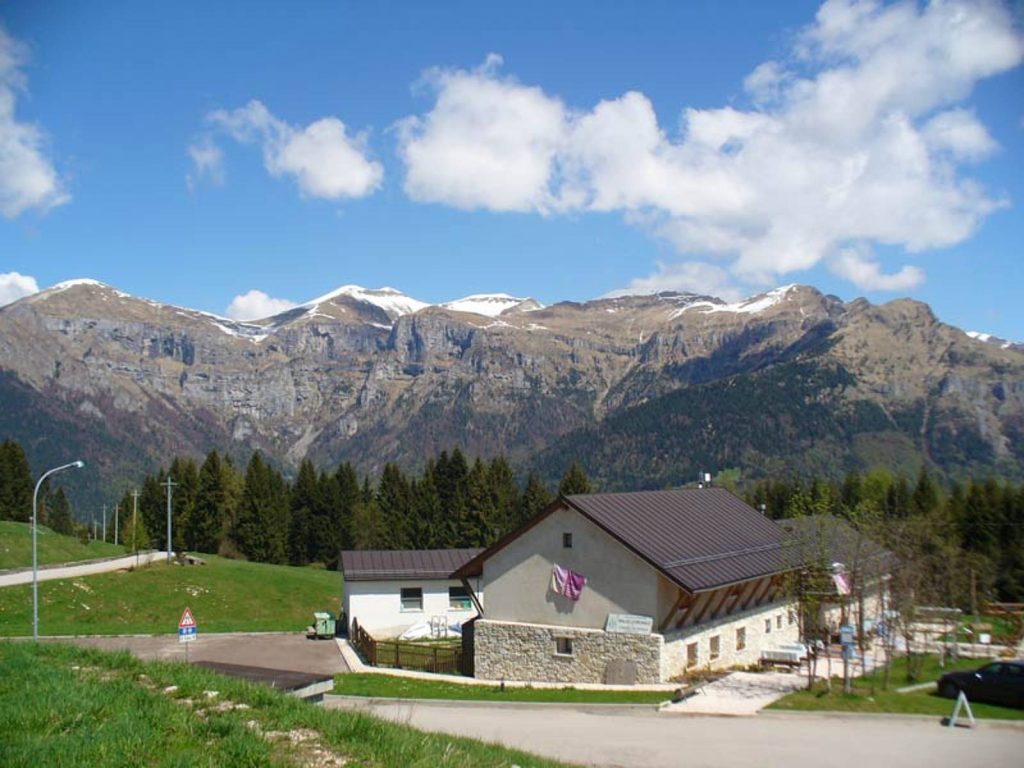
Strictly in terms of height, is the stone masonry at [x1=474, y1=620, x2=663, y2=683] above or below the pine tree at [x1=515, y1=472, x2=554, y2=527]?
below

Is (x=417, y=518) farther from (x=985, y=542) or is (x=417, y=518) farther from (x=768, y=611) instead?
(x=768, y=611)

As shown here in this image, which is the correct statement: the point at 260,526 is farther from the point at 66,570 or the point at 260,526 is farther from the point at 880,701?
the point at 880,701

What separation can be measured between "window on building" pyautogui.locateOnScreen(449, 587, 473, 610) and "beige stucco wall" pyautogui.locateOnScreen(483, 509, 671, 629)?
39.9ft

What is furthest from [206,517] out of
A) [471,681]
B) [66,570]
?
[471,681]

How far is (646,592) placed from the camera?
27531 millimetres

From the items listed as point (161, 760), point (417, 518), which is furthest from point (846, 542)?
point (417, 518)

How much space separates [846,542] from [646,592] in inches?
263

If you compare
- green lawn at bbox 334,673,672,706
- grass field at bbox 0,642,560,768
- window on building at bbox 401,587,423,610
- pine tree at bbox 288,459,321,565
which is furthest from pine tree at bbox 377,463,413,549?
grass field at bbox 0,642,560,768

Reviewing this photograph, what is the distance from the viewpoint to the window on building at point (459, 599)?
4322 centimetres

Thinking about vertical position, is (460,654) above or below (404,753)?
below

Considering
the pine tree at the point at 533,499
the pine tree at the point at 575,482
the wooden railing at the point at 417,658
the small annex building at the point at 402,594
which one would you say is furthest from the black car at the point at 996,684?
the pine tree at the point at 533,499

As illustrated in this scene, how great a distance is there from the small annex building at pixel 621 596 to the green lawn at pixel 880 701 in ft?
14.1

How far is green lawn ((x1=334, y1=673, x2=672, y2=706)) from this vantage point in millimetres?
24453

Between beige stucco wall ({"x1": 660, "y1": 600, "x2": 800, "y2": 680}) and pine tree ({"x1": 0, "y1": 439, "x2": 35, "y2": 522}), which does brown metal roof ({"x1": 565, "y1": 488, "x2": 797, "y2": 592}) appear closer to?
A: beige stucco wall ({"x1": 660, "y1": 600, "x2": 800, "y2": 680})
